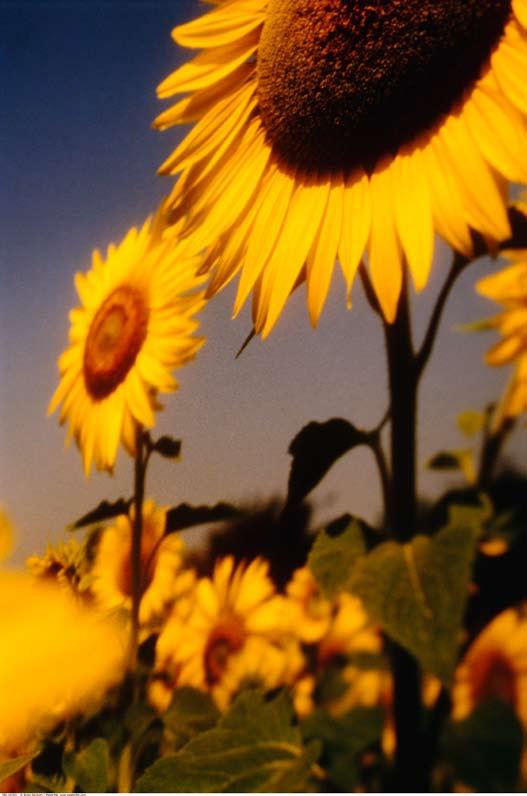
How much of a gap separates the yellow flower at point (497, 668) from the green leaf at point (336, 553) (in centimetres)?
14

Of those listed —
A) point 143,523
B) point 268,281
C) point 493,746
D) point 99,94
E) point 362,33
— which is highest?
point 99,94

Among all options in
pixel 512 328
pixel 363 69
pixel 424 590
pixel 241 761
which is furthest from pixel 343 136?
pixel 241 761

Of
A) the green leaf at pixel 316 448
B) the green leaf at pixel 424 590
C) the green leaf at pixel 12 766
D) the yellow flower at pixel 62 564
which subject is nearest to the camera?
the green leaf at pixel 424 590

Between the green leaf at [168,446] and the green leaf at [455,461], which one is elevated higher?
the green leaf at [168,446]

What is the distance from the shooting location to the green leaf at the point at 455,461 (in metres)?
0.54

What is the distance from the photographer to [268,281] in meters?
0.54

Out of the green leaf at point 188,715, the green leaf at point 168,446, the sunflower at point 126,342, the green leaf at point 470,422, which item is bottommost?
the green leaf at point 188,715

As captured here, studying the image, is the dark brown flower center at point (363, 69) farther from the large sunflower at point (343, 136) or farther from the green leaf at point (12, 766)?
the green leaf at point (12, 766)

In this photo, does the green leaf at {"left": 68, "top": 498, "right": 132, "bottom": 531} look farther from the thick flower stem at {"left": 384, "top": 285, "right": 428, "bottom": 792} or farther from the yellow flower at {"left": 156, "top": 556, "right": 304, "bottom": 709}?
the thick flower stem at {"left": 384, "top": 285, "right": 428, "bottom": 792}

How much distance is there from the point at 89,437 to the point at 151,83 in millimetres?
308

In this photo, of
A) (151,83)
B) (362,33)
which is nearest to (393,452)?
(362,33)

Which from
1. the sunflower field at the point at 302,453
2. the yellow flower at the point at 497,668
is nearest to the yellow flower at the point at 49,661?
the sunflower field at the point at 302,453

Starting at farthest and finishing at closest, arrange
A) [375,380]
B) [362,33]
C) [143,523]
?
[143,523]
[375,380]
[362,33]

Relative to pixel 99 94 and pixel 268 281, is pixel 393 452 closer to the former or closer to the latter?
pixel 268 281
